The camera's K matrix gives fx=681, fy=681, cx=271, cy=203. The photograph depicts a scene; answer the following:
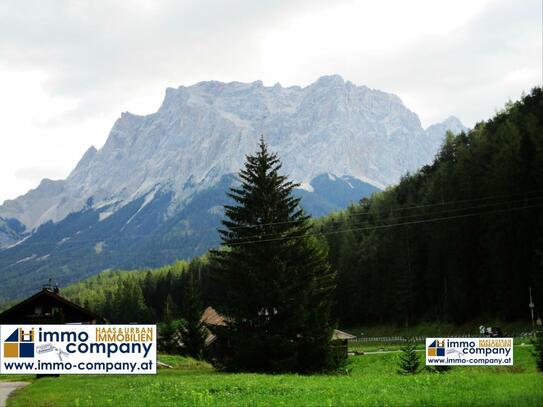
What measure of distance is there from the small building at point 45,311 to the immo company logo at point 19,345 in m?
35.8

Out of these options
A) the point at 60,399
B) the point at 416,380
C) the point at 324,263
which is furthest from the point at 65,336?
the point at 324,263

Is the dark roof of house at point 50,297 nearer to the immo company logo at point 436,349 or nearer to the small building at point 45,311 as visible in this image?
the small building at point 45,311

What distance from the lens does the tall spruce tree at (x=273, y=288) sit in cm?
4403

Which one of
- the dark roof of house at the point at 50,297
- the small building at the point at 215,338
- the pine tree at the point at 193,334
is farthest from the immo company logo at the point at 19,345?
the pine tree at the point at 193,334

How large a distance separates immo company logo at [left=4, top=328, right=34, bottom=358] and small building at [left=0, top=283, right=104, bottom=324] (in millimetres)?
35806

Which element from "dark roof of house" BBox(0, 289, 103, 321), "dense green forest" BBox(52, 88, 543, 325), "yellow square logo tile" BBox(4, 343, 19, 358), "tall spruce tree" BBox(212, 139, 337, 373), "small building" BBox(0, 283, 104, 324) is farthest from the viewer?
"dense green forest" BBox(52, 88, 543, 325)

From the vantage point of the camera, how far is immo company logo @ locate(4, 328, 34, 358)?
25.0 m

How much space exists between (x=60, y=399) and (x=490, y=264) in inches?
2547

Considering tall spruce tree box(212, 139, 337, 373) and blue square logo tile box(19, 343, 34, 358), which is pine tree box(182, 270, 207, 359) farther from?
blue square logo tile box(19, 343, 34, 358)

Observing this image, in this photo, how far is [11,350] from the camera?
25.1m

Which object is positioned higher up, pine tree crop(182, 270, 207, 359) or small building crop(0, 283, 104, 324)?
small building crop(0, 283, 104, 324)

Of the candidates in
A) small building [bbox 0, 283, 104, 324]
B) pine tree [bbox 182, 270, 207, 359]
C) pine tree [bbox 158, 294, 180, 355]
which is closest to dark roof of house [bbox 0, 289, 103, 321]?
small building [bbox 0, 283, 104, 324]

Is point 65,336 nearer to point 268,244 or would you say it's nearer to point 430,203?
point 268,244

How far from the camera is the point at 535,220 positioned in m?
76.8
